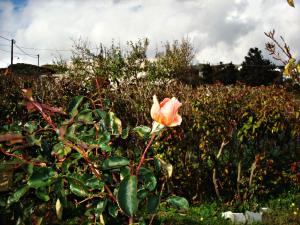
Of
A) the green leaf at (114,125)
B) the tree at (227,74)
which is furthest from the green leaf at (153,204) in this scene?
the tree at (227,74)

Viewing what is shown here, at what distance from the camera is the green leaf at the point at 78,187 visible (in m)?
2.00

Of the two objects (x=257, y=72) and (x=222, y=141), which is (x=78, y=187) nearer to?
(x=222, y=141)

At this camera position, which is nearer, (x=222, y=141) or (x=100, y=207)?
(x=100, y=207)

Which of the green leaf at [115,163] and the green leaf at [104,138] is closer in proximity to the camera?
the green leaf at [115,163]

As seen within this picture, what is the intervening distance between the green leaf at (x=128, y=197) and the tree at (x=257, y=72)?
37834mm

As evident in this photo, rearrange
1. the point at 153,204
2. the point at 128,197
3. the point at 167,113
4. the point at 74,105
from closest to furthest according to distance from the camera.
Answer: the point at 128,197 < the point at 167,113 < the point at 153,204 < the point at 74,105

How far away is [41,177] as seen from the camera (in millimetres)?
1966

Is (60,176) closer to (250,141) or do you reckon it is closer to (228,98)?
(228,98)

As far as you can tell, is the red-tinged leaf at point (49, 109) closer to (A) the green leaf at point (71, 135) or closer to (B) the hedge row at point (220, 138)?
(A) the green leaf at point (71, 135)

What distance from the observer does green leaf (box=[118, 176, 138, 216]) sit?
168cm

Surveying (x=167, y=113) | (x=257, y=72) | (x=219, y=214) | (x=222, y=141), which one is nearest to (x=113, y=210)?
(x=167, y=113)

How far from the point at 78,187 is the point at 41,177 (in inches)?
6.2

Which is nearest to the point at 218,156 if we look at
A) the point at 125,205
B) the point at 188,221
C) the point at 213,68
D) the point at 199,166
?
the point at 199,166

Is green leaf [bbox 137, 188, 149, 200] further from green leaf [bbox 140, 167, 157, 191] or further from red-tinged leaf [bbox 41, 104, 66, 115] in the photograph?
red-tinged leaf [bbox 41, 104, 66, 115]
